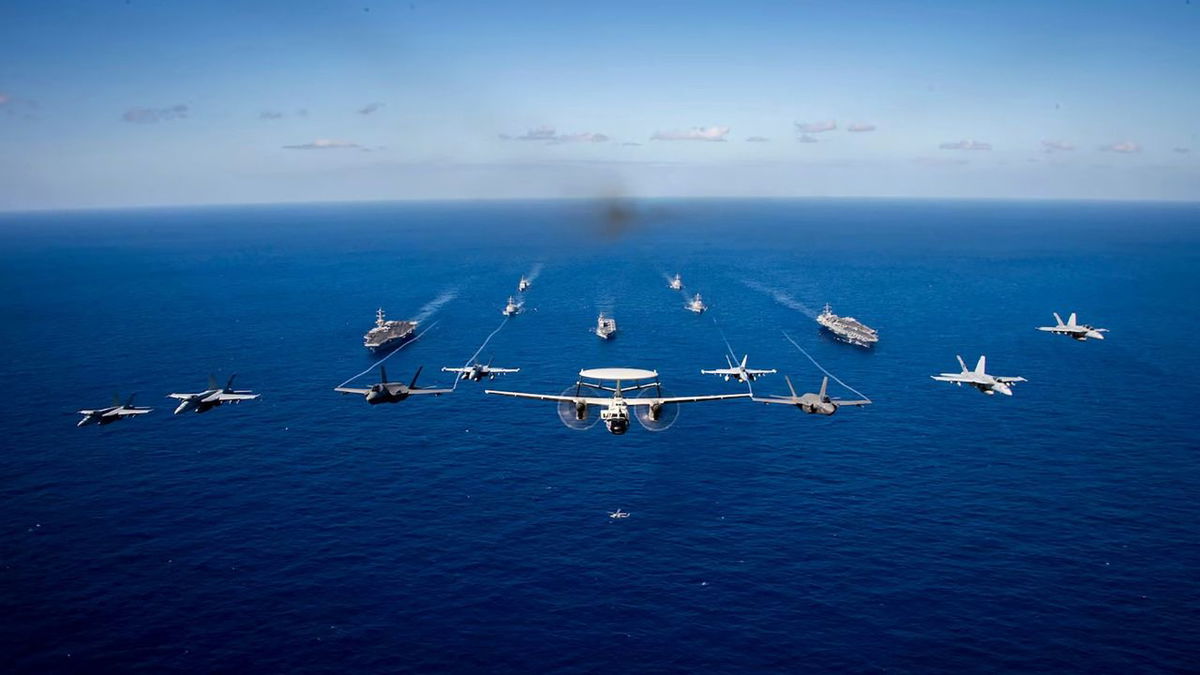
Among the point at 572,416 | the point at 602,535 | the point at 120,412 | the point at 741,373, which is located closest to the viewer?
the point at 602,535

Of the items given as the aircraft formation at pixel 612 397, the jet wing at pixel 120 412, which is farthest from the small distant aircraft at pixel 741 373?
the jet wing at pixel 120 412

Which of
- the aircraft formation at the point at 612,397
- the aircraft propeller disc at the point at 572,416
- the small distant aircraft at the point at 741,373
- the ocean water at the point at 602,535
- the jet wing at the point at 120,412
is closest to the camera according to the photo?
the ocean water at the point at 602,535

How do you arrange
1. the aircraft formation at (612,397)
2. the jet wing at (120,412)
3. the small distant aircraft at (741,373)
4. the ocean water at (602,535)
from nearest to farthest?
the ocean water at (602,535), the aircraft formation at (612,397), the jet wing at (120,412), the small distant aircraft at (741,373)

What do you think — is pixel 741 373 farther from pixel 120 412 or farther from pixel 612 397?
pixel 120 412

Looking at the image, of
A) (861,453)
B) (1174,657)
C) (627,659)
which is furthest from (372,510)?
(1174,657)

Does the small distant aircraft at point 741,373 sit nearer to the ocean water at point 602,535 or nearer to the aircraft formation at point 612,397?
the aircraft formation at point 612,397

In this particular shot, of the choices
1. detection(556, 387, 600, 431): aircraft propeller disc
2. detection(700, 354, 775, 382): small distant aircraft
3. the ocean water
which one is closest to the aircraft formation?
detection(556, 387, 600, 431): aircraft propeller disc

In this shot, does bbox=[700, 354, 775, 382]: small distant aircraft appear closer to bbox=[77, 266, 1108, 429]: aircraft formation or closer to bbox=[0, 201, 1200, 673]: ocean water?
bbox=[77, 266, 1108, 429]: aircraft formation

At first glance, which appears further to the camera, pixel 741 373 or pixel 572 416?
pixel 741 373

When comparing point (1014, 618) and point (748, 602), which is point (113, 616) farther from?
point (1014, 618)

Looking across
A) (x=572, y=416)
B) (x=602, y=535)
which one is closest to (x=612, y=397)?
(x=572, y=416)

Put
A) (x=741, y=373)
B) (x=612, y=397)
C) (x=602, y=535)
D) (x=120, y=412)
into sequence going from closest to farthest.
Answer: (x=602, y=535) < (x=612, y=397) < (x=120, y=412) < (x=741, y=373)
